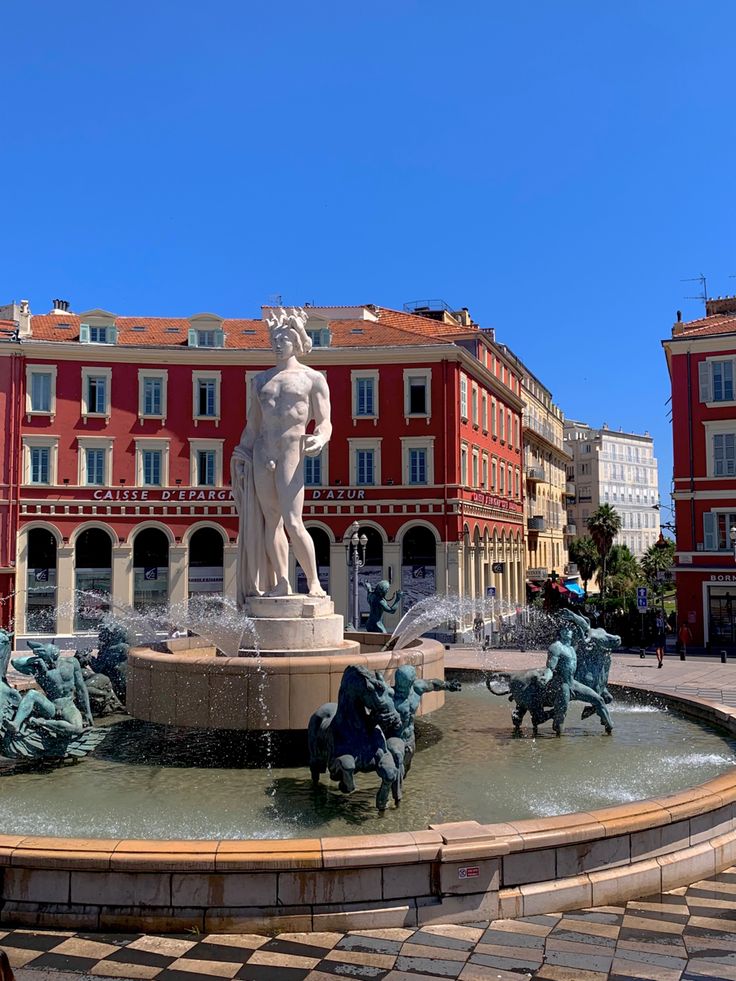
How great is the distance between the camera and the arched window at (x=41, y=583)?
3728cm

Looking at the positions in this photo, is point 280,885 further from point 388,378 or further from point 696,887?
point 388,378

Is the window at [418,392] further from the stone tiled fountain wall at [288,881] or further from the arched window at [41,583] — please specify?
the stone tiled fountain wall at [288,881]

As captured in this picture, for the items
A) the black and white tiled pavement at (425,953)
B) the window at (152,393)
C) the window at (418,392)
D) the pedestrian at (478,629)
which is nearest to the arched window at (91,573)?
the window at (152,393)

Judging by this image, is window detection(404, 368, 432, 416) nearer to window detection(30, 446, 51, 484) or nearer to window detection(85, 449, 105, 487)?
window detection(85, 449, 105, 487)

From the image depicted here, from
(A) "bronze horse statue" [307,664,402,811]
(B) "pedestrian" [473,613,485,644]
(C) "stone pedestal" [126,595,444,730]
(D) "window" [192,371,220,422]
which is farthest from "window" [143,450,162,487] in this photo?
(A) "bronze horse statue" [307,664,402,811]

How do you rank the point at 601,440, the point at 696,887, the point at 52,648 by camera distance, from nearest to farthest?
the point at 696,887 → the point at 52,648 → the point at 601,440

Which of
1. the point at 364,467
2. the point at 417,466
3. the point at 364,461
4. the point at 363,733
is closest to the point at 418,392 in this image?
the point at 417,466

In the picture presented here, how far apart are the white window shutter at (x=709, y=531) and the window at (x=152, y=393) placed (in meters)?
24.8

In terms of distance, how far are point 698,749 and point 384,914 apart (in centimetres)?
674

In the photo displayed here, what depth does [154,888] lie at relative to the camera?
6.36 meters

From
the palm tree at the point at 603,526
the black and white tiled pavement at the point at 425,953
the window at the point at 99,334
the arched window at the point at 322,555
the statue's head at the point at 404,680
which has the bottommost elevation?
the black and white tiled pavement at the point at 425,953

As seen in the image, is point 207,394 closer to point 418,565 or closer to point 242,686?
point 418,565

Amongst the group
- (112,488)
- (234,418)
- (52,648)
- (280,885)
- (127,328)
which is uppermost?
(127,328)

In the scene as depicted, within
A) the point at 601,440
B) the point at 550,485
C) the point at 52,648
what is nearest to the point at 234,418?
the point at 52,648
